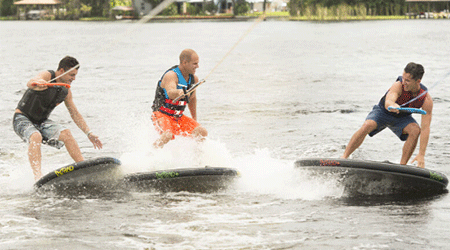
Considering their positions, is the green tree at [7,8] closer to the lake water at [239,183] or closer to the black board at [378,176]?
the lake water at [239,183]

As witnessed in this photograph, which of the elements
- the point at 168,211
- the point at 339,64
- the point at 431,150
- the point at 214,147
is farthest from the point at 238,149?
the point at 339,64

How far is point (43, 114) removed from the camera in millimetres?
8211

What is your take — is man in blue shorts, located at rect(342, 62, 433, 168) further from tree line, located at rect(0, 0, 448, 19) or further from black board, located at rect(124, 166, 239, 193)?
tree line, located at rect(0, 0, 448, 19)

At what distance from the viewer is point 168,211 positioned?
739 centimetres

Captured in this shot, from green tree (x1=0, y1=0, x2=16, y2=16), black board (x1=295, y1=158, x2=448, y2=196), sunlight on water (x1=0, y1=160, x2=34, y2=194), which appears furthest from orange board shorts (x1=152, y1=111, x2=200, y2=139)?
green tree (x1=0, y1=0, x2=16, y2=16)

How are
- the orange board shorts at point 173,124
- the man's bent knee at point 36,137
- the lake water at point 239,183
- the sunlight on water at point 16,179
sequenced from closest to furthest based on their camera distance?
the lake water at point 239,183, the man's bent knee at point 36,137, the sunlight on water at point 16,179, the orange board shorts at point 173,124

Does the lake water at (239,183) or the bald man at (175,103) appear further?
the bald man at (175,103)

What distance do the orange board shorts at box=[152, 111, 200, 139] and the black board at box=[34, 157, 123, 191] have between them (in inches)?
35.1

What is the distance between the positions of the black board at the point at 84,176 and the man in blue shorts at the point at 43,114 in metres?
0.29

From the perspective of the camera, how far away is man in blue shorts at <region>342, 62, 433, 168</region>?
26.6 ft

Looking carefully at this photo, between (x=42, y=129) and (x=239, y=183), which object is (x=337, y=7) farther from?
(x=42, y=129)

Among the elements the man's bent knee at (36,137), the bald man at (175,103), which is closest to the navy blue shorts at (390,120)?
the bald man at (175,103)

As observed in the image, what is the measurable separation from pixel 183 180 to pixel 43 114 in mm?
1941

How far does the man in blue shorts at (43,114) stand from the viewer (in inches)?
312
